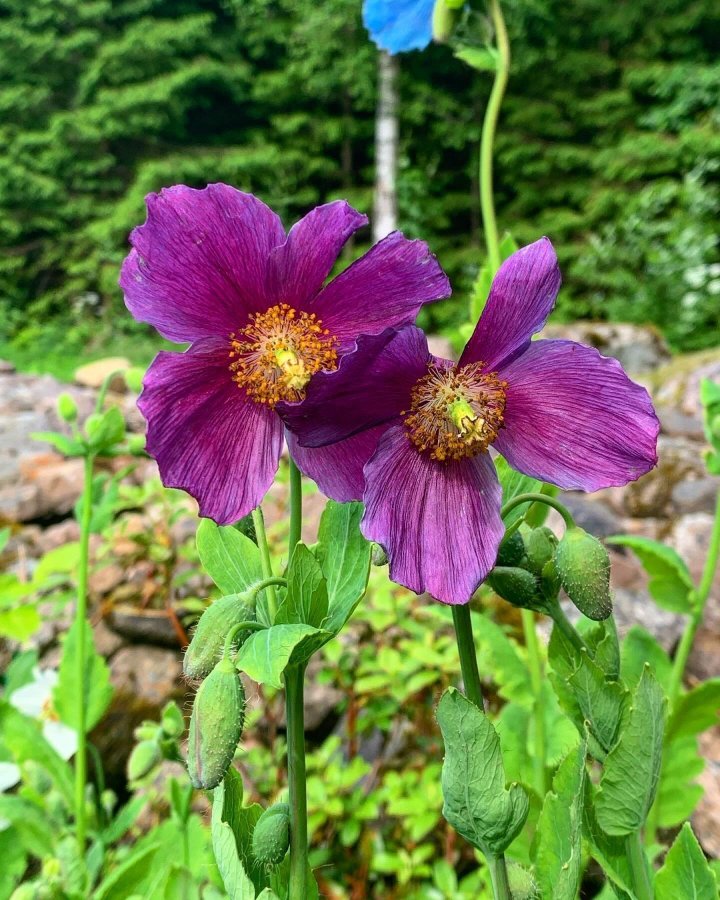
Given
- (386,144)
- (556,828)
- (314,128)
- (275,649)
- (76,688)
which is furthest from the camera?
(314,128)

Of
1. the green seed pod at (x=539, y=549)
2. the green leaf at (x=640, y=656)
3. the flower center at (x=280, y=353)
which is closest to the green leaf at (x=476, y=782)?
the green seed pod at (x=539, y=549)

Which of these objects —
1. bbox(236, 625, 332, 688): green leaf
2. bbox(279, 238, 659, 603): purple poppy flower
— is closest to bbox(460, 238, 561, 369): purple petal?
bbox(279, 238, 659, 603): purple poppy flower

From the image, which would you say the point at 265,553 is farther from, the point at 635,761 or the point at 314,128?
the point at 314,128

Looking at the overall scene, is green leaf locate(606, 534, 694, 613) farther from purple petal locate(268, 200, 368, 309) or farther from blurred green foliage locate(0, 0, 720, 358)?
blurred green foliage locate(0, 0, 720, 358)

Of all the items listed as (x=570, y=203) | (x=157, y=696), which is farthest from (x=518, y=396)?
(x=570, y=203)

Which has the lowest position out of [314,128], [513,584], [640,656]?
[640,656]

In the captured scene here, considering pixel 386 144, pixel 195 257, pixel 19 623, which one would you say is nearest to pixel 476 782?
pixel 195 257
